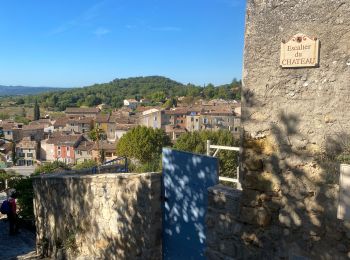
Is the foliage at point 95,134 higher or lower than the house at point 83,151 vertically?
higher

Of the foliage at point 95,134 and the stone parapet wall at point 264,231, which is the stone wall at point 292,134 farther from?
the foliage at point 95,134

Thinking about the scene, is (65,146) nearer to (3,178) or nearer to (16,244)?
(3,178)

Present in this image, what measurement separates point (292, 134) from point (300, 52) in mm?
650

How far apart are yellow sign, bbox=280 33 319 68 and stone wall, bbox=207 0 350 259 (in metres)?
0.04

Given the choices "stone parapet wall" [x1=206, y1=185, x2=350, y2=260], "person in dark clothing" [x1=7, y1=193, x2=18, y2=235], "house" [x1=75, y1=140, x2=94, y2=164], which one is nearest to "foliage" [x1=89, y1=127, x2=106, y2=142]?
"house" [x1=75, y1=140, x2=94, y2=164]

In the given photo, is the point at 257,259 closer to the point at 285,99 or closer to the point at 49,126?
the point at 285,99

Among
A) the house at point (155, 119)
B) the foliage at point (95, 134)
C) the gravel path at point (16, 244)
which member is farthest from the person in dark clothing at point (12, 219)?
the house at point (155, 119)

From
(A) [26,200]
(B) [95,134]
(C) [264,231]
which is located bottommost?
(B) [95,134]

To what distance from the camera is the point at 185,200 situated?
5723 mm

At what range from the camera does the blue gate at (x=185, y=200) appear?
17.8ft

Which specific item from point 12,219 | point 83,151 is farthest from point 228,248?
point 83,151

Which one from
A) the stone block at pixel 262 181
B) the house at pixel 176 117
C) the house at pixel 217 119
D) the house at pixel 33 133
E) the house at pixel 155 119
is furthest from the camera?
the house at pixel 176 117

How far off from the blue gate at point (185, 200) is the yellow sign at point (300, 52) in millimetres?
2417

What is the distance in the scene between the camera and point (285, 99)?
3.10 metres
